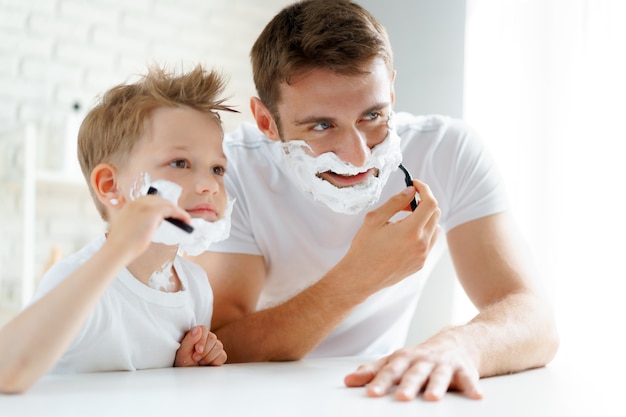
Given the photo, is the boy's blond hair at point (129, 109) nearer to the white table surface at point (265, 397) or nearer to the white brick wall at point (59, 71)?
the white table surface at point (265, 397)

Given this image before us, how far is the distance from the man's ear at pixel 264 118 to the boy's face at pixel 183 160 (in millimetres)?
283

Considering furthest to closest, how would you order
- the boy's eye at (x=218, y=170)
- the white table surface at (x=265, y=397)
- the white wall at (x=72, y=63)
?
1. the white wall at (x=72, y=63)
2. the boy's eye at (x=218, y=170)
3. the white table surface at (x=265, y=397)

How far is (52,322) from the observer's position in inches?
27.9

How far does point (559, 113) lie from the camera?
1675mm

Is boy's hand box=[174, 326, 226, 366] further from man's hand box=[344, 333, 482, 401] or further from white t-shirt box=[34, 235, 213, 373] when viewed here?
man's hand box=[344, 333, 482, 401]

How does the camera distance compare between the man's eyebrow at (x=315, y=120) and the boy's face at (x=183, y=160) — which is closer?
the boy's face at (x=183, y=160)

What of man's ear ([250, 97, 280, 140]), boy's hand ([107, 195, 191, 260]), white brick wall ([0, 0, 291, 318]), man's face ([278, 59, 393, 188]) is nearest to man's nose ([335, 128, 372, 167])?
man's face ([278, 59, 393, 188])

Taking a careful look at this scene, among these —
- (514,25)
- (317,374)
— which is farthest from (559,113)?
(317,374)

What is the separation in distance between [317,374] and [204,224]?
238mm

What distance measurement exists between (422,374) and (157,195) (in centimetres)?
38

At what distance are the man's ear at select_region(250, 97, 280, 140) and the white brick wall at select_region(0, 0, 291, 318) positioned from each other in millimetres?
1219

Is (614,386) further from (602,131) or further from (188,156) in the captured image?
(602,131)

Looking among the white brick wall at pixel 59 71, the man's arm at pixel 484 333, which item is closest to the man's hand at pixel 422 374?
the man's arm at pixel 484 333

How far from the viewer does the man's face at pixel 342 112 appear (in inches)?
43.5
